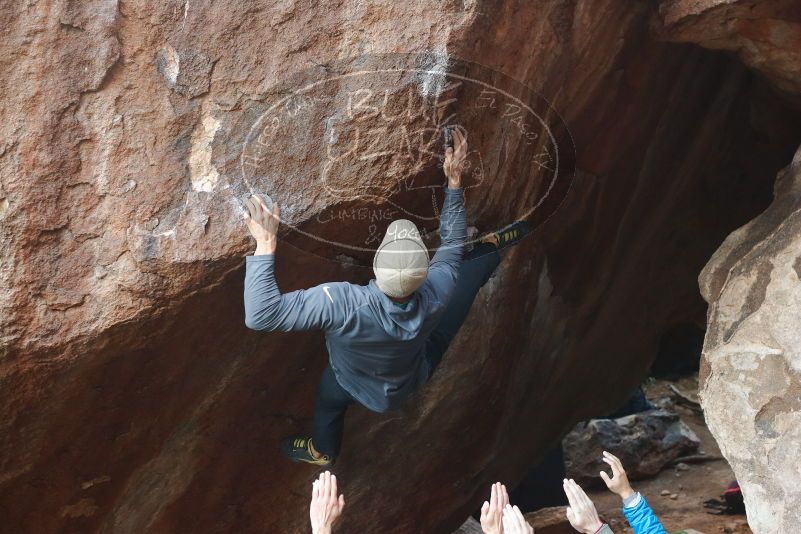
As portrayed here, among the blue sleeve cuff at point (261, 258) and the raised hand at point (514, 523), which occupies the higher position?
the blue sleeve cuff at point (261, 258)

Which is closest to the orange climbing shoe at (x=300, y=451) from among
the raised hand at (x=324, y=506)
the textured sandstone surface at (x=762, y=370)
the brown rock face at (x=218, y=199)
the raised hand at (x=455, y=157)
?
the brown rock face at (x=218, y=199)

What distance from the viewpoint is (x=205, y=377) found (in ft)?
11.3

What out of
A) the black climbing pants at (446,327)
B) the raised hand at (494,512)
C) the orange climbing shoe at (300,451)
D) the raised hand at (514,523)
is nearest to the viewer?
the raised hand at (514,523)

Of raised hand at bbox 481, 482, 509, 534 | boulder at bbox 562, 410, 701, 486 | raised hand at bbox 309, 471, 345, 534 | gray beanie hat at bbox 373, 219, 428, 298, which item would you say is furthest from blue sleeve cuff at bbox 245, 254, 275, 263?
boulder at bbox 562, 410, 701, 486

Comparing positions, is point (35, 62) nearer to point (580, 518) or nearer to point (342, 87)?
point (342, 87)

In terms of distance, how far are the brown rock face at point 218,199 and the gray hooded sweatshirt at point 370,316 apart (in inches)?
7.2

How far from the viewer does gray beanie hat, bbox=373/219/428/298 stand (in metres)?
2.82

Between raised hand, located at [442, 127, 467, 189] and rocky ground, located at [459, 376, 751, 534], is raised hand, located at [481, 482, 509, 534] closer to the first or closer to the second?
raised hand, located at [442, 127, 467, 189]

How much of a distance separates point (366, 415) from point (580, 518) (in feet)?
5.53

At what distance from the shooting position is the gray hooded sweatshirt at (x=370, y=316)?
282cm

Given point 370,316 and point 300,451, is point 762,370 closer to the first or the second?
point 370,316

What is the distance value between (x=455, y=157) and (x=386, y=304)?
63 centimetres

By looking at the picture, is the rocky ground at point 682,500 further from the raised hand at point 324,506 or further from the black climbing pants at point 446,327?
the raised hand at point 324,506

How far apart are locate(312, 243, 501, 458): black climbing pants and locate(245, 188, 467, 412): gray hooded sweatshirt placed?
0.15 m
